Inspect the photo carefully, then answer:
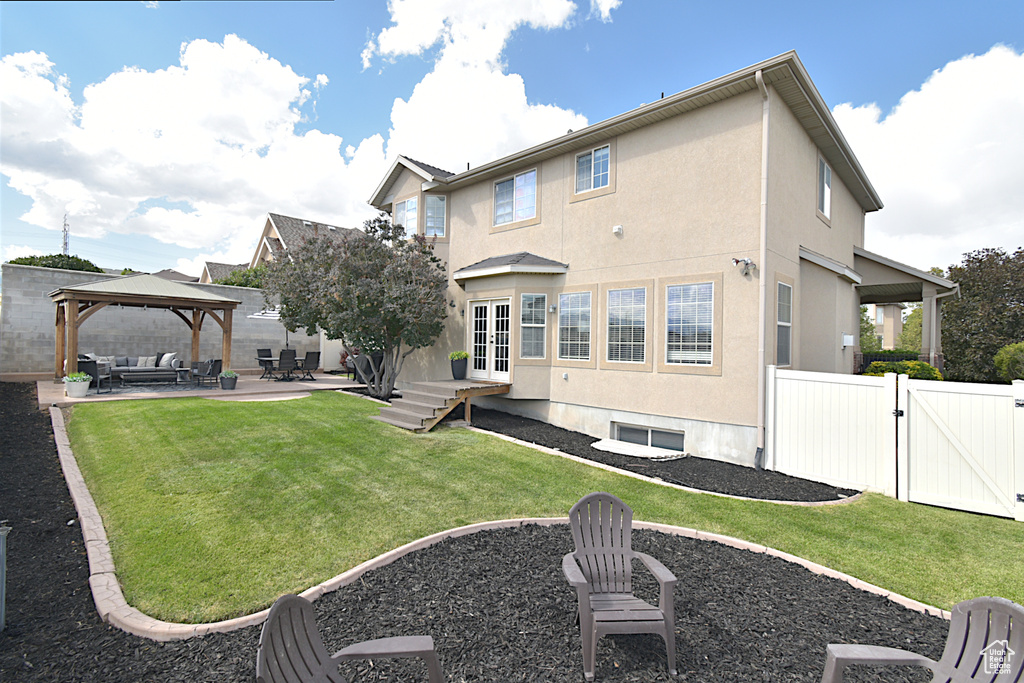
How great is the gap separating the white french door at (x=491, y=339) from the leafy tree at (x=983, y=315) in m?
20.3

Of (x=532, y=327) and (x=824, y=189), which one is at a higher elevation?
(x=824, y=189)

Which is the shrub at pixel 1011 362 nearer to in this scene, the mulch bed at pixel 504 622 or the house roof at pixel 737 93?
the house roof at pixel 737 93

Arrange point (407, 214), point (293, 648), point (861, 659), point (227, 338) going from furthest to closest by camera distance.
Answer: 1. point (227, 338)
2. point (407, 214)
3. point (861, 659)
4. point (293, 648)

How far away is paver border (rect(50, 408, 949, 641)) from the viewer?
350cm

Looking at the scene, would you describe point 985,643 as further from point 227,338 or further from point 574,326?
point 227,338

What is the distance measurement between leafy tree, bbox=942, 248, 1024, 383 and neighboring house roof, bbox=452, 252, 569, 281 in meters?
19.8

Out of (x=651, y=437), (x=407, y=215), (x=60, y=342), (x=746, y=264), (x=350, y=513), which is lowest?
(x=350, y=513)

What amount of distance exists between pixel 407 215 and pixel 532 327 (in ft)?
22.7

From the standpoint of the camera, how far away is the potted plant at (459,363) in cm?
1320

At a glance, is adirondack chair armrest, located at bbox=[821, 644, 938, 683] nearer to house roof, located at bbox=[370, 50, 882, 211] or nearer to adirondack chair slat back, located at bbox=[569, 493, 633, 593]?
adirondack chair slat back, located at bbox=[569, 493, 633, 593]

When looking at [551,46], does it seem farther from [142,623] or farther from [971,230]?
[971,230]

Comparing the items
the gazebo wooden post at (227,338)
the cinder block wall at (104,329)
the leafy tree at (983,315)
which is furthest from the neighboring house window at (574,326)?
the leafy tree at (983,315)

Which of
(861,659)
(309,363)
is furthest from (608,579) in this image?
(309,363)

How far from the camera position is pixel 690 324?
9508mm
